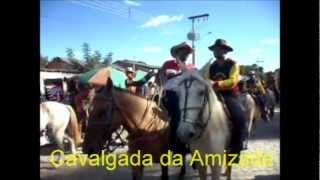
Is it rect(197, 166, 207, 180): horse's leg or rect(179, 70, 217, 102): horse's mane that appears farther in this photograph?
rect(197, 166, 207, 180): horse's leg

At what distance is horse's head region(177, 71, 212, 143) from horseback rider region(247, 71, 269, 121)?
268 millimetres

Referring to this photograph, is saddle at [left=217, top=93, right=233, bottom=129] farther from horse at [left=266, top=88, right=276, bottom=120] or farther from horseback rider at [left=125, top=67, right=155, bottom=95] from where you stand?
horseback rider at [left=125, top=67, right=155, bottom=95]

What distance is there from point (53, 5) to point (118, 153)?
3.40 feet

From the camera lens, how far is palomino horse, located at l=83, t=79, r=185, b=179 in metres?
3.06

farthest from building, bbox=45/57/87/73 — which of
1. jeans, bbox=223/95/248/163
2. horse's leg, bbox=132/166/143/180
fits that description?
jeans, bbox=223/95/248/163

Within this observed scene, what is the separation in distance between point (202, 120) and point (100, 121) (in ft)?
2.16

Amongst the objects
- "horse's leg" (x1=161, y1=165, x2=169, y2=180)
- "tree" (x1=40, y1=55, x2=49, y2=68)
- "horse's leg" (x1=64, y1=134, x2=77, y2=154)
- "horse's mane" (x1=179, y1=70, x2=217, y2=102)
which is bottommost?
"horse's leg" (x1=161, y1=165, x2=169, y2=180)

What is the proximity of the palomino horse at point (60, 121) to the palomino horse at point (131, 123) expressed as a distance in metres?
0.09

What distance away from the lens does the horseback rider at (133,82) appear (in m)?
3.06

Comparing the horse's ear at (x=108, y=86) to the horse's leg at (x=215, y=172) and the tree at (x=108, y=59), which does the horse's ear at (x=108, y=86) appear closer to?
the tree at (x=108, y=59)

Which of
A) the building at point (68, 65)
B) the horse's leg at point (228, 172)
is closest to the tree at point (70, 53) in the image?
the building at point (68, 65)

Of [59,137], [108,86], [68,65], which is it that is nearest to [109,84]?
[108,86]
